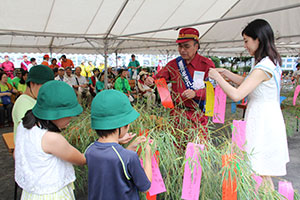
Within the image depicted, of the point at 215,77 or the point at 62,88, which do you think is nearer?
the point at 62,88

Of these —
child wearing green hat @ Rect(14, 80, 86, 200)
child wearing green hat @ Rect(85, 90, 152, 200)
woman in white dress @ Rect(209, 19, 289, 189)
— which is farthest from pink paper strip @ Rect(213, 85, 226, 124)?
child wearing green hat @ Rect(14, 80, 86, 200)

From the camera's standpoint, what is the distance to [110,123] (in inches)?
30.9

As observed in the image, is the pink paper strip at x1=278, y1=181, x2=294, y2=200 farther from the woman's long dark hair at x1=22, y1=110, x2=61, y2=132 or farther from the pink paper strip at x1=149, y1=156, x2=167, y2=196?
the woman's long dark hair at x1=22, y1=110, x2=61, y2=132

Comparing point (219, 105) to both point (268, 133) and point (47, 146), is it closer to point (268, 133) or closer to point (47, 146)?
point (268, 133)

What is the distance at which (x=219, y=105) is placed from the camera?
1.21 meters

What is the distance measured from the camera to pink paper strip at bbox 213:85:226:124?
120 centimetres

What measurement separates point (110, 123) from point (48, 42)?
6531 mm

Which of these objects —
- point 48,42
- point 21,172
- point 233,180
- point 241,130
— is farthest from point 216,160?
point 48,42

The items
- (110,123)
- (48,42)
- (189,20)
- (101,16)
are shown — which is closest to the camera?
(110,123)

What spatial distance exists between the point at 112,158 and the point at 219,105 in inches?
26.6

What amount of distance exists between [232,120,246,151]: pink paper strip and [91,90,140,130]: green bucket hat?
520mm

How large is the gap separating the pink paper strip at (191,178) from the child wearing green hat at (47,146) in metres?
0.44

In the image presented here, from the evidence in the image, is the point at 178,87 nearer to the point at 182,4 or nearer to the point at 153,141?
the point at 153,141

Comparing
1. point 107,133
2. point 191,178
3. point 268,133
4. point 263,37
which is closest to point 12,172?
point 107,133
